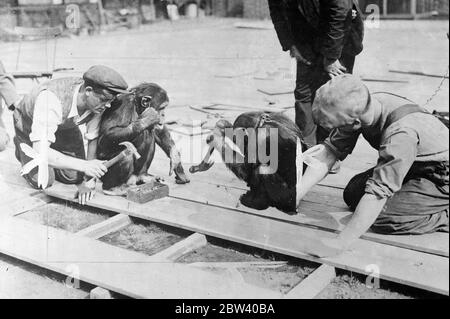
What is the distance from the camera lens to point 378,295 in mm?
3113

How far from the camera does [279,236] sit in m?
3.66

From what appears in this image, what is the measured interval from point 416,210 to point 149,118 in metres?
2.10

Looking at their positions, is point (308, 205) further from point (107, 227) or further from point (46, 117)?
point (46, 117)

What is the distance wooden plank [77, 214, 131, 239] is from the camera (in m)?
4.00

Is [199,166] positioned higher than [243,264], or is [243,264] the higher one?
[199,166]

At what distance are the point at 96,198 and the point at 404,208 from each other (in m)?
2.33

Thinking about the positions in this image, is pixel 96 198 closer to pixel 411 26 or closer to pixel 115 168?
pixel 115 168

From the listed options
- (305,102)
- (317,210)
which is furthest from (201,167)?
(317,210)

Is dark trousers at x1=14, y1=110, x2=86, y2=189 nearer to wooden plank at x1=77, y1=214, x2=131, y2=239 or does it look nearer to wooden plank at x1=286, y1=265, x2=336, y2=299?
wooden plank at x1=77, y1=214, x2=131, y2=239

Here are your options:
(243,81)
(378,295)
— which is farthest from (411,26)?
(378,295)

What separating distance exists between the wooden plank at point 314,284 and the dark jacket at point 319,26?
164 cm

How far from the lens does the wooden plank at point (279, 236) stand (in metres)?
3.08

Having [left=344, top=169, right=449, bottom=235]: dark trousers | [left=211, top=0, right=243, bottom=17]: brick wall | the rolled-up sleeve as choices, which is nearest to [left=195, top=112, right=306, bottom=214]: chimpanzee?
[left=344, top=169, right=449, bottom=235]: dark trousers

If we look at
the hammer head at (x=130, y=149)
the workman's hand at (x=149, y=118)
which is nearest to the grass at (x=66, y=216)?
the hammer head at (x=130, y=149)
